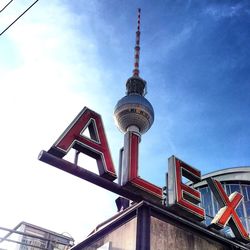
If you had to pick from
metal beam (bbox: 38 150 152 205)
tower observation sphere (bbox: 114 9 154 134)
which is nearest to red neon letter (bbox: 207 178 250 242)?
metal beam (bbox: 38 150 152 205)

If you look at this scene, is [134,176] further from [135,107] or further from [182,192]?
[135,107]

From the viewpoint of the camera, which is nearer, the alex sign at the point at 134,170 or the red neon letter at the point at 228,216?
the alex sign at the point at 134,170

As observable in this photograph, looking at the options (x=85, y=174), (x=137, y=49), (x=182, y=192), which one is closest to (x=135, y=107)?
(x=137, y=49)

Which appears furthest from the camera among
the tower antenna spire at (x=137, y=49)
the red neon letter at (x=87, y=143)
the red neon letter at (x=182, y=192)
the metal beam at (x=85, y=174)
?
the tower antenna spire at (x=137, y=49)

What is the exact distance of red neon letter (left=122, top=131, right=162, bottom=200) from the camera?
44.5ft

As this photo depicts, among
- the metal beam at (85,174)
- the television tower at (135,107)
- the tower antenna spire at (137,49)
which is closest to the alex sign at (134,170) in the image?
the metal beam at (85,174)

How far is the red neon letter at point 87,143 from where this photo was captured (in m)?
12.6

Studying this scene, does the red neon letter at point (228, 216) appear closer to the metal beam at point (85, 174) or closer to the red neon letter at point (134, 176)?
the red neon letter at point (134, 176)

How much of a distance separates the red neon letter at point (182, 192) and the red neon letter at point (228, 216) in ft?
4.17

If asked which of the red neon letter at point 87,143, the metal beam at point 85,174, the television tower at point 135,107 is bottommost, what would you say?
the metal beam at point 85,174

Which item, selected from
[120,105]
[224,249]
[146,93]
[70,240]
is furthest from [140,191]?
[146,93]

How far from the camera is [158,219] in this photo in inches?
533

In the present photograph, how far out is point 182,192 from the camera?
14.9 metres

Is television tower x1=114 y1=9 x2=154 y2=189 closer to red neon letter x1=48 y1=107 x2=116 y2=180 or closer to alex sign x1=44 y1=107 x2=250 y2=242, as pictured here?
alex sign x1=44 y1=107 x2=250 y2=242
